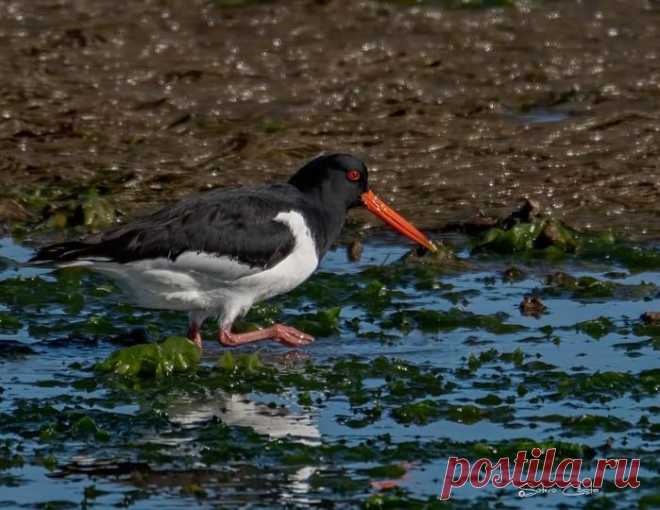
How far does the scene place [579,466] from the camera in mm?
8344

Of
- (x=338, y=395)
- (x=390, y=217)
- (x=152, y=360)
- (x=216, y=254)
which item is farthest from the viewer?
(x=390, y=217)

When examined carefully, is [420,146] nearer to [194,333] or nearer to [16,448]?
[194,333]

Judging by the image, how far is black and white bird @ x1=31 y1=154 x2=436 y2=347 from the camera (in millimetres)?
10297

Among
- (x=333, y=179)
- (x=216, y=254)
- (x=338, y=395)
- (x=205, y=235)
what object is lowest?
(x=338, y=395)

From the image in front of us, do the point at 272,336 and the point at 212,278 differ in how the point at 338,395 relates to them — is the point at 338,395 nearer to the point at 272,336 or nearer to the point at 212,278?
the point at 272,336

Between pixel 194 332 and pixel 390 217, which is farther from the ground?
pixel 390 217

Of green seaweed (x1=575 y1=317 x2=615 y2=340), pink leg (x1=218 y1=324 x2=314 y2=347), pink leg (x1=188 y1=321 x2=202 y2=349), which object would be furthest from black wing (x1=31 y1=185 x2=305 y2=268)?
green seaweed (x1=575 y1=317 x2=615 y2=340)

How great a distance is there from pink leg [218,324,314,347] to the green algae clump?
0.66 meters

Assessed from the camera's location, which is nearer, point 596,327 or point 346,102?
point 596,327

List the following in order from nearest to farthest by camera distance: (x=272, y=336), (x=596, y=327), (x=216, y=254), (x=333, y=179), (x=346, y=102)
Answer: (x=216, y=254)
(x=272, y=336)
(x=596, y=327)
(x=333, y=179)
(x=346, y=102)

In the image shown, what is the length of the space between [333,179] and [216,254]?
3.74 feet

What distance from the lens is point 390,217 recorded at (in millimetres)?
11734

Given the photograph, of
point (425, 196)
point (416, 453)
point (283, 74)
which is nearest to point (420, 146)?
point (425, 196)

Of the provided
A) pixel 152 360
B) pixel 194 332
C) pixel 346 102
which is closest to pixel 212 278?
pixel 194 332
